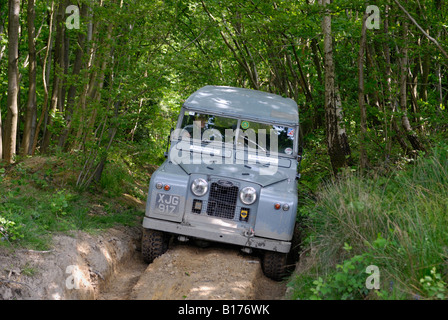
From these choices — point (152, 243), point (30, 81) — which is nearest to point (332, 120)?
point (152, 243)

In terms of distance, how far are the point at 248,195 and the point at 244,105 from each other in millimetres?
1910

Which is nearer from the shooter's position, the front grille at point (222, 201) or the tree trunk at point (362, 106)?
the front grille at point (222, 201)

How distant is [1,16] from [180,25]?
544 cm

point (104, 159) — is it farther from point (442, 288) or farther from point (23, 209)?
point (442, 288)

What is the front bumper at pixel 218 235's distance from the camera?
6.05 metres

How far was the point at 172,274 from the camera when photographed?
5.70 metres

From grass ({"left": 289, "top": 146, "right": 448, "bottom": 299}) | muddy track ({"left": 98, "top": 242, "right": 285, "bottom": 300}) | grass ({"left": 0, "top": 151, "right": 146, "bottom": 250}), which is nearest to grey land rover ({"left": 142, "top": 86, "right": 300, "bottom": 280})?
muddy track ({"left": 98, "top": 242, "right": 285, "bottom": 300})

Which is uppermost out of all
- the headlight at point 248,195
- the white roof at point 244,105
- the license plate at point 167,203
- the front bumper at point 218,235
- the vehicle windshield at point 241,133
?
the white roof at point 244,105

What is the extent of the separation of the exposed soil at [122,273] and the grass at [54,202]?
0.31 m

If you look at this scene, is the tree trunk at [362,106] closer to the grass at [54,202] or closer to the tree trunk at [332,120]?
the tree trunk at [332,120]

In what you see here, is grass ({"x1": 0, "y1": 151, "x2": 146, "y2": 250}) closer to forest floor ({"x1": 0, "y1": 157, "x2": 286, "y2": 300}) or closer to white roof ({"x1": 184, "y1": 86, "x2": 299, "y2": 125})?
forest floor ({"x1": 0, "y1": 157, "x2": 286, "y2": 300})

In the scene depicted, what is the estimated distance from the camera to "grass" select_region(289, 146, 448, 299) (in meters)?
4.23

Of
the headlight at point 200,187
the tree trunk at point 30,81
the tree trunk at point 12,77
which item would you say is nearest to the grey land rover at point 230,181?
the headlight at point 200,187
